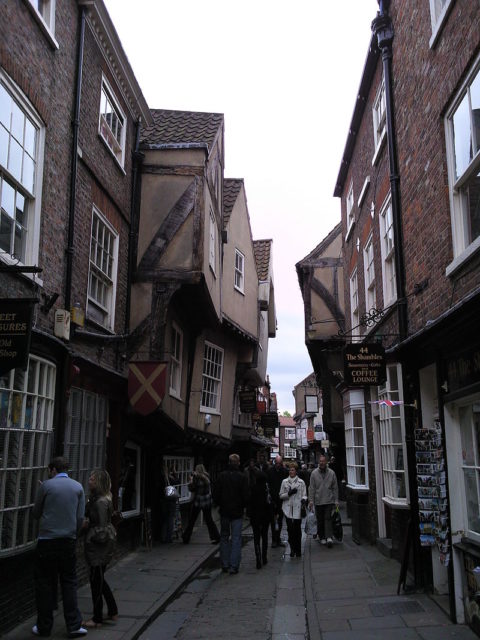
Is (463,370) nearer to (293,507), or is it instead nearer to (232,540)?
(232,540)

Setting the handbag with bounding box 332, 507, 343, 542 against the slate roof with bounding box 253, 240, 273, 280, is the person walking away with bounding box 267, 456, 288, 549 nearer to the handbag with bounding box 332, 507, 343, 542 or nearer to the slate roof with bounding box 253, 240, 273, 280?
the handbag with bounding box 332, 507, 343, 542

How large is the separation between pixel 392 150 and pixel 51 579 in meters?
7.46

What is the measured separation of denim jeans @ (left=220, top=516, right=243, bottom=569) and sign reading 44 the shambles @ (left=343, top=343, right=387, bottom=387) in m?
2.89

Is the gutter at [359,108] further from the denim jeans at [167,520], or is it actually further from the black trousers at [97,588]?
the black trousers at [97,588]

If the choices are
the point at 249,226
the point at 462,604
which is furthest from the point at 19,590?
the point at 249,226

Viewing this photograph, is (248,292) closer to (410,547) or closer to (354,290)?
(354,290)

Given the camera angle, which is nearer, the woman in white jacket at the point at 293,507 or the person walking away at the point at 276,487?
the woman in white jacket at the point at 293,507

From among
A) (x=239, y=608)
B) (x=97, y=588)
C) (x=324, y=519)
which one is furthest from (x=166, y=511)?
(x=97, y=588)

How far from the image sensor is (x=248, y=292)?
19891 mm

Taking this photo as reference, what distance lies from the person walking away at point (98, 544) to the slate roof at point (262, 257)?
58.9 feet

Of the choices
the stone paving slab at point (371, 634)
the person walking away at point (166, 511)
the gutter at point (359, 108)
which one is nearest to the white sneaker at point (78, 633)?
the stone paving slab at point (371, 634)

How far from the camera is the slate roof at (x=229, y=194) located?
17.7 m

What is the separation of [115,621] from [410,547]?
384cm

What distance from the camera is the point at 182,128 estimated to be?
13.4 meters
